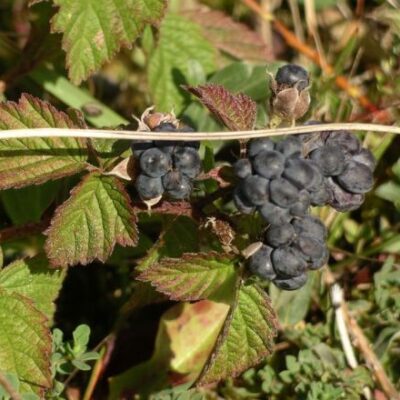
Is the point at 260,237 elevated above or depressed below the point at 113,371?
above

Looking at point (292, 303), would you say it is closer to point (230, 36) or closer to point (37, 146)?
point (37, 146)

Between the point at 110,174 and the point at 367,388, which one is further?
the point at 367,388

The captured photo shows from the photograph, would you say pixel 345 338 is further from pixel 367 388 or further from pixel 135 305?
pixel 135 305

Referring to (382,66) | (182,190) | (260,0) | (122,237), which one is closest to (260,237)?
(182,190)

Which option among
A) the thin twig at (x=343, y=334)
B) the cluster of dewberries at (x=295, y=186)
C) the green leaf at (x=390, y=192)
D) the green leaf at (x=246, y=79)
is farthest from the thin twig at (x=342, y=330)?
the green leaf at (x=246, y=79)

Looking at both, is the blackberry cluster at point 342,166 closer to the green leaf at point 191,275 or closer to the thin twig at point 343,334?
the green leaf at point 191,275

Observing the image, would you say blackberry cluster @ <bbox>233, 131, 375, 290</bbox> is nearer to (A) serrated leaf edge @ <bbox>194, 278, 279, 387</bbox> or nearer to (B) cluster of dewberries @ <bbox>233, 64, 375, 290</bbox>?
(B) cluster of dewberries @ <bbox>233, 64, 375, 290</bbox>

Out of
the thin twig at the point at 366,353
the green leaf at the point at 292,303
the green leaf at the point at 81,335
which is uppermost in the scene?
the green leaf at the point at 81,335
